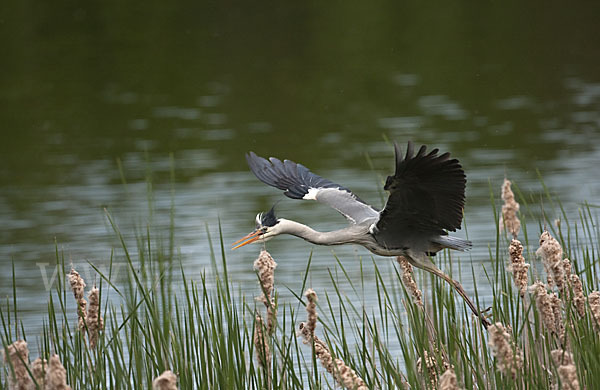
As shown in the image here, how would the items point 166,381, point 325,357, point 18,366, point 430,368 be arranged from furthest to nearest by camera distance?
point 430,368
point 325,357
point 18,366
point 166,381

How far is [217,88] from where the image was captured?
Answer: 13.3m

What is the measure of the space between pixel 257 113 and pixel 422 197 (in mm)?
8262

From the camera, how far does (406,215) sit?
3873 mm

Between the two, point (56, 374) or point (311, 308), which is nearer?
point (56, 374)

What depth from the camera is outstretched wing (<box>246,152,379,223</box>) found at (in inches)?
169

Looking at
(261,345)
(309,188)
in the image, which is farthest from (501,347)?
(309,188)

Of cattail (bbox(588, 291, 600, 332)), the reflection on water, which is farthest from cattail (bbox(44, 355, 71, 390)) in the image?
the reflection on water

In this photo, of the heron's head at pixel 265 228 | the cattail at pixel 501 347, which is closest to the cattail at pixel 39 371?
the cattail at pixel 501 347

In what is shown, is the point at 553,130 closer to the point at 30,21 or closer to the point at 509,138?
the point at 509,138

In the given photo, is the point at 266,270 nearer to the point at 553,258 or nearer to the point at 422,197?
the point at 553,258

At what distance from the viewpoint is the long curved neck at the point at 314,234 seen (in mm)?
3994

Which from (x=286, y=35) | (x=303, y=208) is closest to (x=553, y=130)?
(x=303, y=208)

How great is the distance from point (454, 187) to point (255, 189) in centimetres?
544

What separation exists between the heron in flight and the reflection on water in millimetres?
1331
